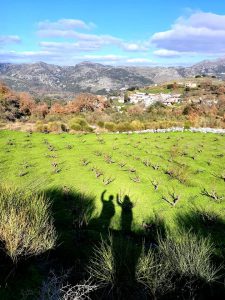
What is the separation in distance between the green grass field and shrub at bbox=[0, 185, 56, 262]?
2237 millimetres

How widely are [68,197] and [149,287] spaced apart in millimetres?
4222

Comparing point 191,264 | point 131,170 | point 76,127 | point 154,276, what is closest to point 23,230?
point 154,276

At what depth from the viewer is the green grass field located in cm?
848

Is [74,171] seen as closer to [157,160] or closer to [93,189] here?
[93,189]

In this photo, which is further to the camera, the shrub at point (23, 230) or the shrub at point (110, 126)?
the shrub at point (110, 126)

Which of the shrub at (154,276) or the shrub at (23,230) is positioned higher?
the shrub at (23,230)

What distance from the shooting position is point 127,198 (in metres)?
8.70

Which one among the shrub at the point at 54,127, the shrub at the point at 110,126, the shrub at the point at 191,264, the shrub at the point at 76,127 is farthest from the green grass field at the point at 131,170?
the shrub at the point at 110,126

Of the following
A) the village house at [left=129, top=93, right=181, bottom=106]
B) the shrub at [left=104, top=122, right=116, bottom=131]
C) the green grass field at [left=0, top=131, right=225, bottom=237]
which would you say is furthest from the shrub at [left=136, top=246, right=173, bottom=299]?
the village house at [left=129, top=93, right=181, bottom=106]

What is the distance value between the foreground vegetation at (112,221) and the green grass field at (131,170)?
0.04 meters

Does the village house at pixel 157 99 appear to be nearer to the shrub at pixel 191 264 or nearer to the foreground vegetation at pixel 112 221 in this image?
the foreground vegetation at pixel 112 221

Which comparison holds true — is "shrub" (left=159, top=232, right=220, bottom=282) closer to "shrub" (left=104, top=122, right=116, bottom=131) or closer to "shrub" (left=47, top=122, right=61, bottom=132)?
"shrub" (left=47, top=122, right=61, bottom=132)

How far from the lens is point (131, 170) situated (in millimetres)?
10977

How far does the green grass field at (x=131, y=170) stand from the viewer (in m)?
8.48
